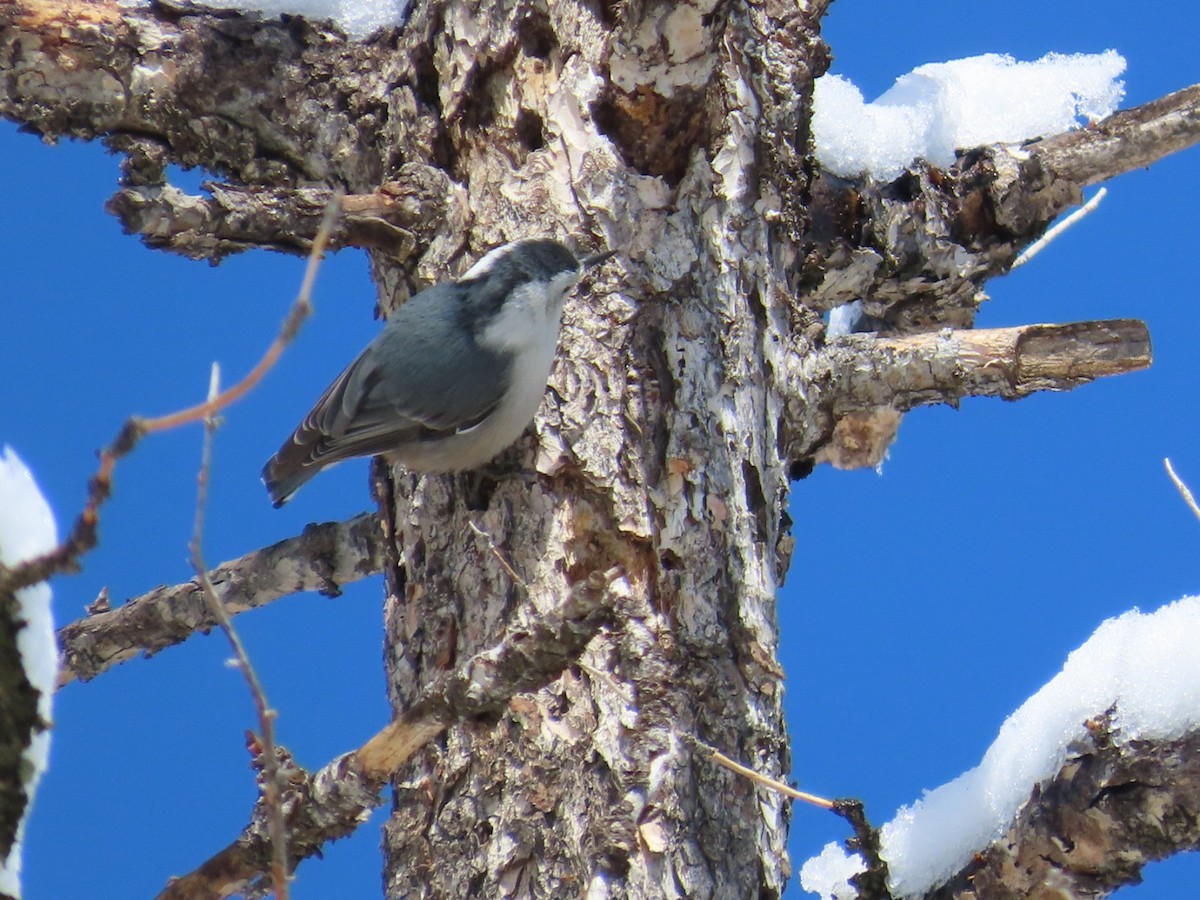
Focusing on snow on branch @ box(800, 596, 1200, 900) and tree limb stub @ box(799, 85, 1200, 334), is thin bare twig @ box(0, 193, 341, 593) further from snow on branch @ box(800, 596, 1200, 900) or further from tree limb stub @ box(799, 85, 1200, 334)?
tree limb stub @ box(799, 85, 1200, 334)

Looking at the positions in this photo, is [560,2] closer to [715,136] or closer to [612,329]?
[715,136]

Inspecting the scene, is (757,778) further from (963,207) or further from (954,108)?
(954,108)

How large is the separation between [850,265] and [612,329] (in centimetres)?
49

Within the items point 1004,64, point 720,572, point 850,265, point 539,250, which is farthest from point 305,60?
point 1004,64

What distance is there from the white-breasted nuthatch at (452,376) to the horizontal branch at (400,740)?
0.57 metres

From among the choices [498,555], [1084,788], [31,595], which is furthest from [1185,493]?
[31,595]

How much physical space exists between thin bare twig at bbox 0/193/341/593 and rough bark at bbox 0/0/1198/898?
2.14ft

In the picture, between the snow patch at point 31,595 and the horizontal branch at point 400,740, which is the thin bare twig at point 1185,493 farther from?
the snow patch at point 31,595

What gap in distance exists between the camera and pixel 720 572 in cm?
151

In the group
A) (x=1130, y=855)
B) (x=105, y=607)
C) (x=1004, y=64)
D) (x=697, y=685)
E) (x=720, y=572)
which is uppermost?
(x=1004, y=64)

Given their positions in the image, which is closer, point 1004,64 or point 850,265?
point 850,265

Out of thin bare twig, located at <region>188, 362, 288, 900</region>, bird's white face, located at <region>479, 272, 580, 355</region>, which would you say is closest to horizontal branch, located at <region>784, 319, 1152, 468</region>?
bird's white face, located at <region>479, 272, 580, 355</region>

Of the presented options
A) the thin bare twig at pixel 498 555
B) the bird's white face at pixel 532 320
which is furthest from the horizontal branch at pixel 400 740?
the bird's white face at pixel 532 320

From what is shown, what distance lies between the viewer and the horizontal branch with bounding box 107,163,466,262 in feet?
5.03
